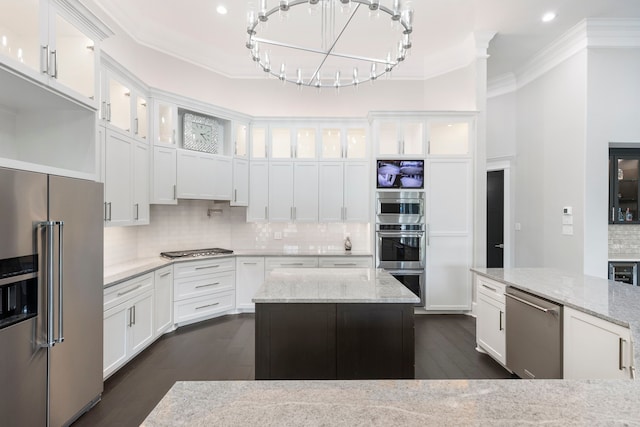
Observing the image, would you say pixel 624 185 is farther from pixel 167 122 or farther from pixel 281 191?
pixel 167 122

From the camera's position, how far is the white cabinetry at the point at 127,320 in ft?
8.43

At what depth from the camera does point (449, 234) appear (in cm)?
432

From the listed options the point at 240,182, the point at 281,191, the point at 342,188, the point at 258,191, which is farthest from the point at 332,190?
the point at 240,182

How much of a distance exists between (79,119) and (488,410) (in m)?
3.06

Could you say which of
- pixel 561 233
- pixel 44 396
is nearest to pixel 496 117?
pixel 561 233

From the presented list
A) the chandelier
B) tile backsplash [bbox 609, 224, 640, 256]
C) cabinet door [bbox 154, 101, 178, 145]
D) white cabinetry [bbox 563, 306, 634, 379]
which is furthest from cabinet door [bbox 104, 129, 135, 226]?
tile backsplash [bbox 609, 224, 640, 256]

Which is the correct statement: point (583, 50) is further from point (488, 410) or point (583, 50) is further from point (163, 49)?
point (163, 49)

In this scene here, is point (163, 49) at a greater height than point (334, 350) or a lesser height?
greater

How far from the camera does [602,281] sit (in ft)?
8.20

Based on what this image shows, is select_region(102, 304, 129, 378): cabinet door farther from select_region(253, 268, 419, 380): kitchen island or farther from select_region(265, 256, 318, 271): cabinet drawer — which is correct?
select_region(265, 256, 318, 271): cabinet drawer

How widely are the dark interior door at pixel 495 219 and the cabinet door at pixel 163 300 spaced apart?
5.21 m

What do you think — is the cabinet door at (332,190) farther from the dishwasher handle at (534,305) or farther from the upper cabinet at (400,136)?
the dishwasher handle at (534,305)

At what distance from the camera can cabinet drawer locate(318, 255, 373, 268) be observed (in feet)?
14.4

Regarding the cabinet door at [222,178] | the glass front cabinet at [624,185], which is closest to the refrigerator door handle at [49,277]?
the cabinet door at [222,178]
